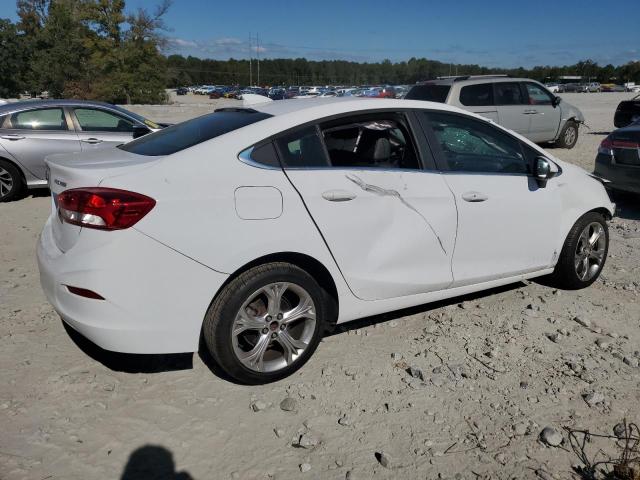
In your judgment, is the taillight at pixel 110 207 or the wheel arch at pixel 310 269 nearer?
the taillight at pixel 110 207

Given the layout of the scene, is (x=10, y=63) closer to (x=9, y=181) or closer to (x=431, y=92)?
(x=9, y=181)

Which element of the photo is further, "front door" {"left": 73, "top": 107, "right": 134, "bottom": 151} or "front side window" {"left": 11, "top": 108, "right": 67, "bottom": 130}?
"front door" {"left": 73, "top": 107, "right": 134, "bottom": 151}

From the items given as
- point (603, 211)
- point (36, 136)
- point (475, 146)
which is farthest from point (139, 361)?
point (36, 136)

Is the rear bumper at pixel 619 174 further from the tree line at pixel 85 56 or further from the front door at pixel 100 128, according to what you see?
the tree line at pixel 85 56

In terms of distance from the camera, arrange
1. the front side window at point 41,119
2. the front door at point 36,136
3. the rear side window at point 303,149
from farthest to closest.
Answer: the front side window at point 41,119 < the front door at point 36,136 < the rear side window at point 303,149

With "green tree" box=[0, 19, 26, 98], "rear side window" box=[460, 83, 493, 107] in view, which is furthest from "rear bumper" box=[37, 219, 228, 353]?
"green tree" box=[0, 19, 26, 98]

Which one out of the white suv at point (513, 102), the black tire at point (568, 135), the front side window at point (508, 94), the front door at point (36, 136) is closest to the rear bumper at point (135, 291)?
the front door at point (36, 136)

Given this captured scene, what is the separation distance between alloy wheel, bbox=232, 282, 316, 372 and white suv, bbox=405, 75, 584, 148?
8851 millimetres

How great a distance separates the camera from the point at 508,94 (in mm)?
12617

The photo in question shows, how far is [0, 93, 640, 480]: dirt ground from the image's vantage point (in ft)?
8.85

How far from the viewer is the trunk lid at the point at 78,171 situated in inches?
116

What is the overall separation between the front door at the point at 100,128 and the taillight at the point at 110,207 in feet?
19.4

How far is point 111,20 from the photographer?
47.9 metres

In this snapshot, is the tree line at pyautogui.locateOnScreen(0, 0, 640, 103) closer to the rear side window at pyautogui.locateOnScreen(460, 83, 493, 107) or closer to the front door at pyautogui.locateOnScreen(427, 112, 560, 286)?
the rear side window at pyautogui.locateOnScreen(460, 83, 493, 107)
